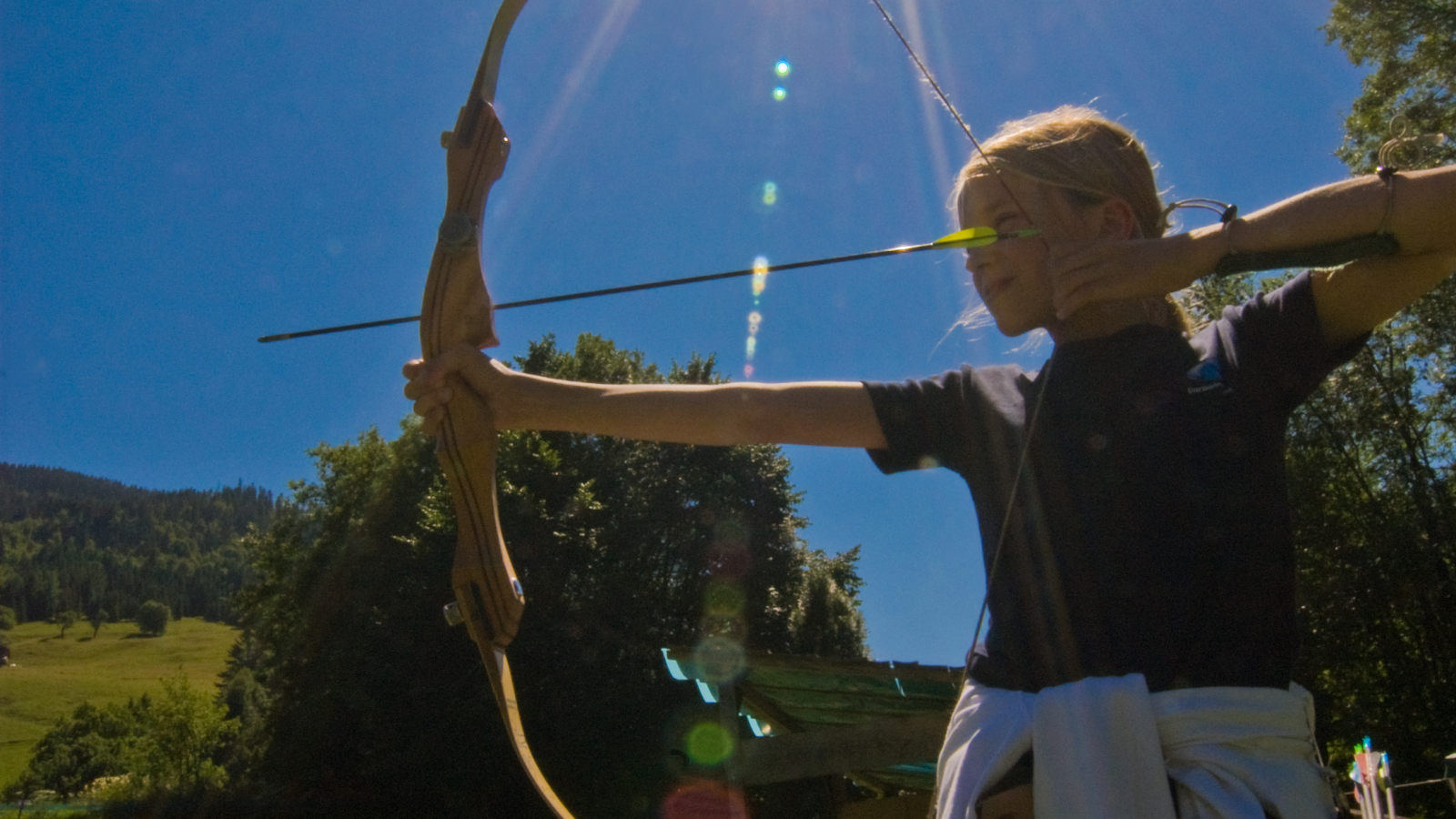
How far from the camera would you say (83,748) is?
4762 centimetres

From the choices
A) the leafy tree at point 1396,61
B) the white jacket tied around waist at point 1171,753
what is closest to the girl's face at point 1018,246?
the white jacket tied around waist at point 1171,753

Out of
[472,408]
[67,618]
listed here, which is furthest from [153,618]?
[472,408]

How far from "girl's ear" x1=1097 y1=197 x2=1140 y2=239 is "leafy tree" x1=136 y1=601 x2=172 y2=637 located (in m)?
98.7

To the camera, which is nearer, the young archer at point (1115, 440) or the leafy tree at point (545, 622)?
the young archer at point (1115, 440)

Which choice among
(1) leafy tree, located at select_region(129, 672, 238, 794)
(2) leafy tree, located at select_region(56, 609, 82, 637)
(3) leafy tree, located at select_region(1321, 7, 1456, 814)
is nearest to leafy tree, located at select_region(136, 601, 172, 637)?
(2) leafy tree, located at select_region(56, 609, 82, 637)

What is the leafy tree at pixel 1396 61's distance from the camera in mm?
9000

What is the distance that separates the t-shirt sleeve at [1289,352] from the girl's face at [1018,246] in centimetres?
25

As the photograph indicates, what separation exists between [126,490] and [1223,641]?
118800 millimetres

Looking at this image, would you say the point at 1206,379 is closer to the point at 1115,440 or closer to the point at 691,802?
the point at 1115,440

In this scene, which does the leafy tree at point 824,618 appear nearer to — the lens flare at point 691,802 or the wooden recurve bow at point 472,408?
the lens flare at point 691,802

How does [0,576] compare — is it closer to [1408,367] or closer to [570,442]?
[570,442]

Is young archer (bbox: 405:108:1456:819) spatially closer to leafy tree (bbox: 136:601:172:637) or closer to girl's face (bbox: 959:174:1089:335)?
girl's face (bbox: 959:174:1089:335)

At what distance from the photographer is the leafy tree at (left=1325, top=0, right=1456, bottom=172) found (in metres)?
9.00

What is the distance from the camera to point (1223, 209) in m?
1.09
